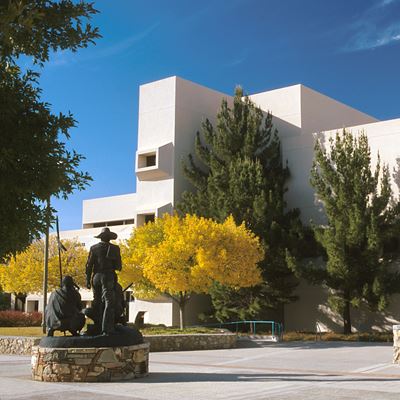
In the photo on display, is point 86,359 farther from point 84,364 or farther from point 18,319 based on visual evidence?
point 18,319

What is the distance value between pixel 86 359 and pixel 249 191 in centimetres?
2061

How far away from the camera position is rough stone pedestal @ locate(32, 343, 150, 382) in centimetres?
1223

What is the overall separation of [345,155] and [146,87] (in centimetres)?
1515

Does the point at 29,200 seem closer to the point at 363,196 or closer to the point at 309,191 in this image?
the point at 363,196

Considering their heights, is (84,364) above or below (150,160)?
below

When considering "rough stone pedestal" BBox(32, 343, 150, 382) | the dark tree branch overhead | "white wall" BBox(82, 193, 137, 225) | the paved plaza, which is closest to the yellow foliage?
the paved plaza

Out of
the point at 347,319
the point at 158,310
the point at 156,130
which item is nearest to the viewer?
the point at 347,319

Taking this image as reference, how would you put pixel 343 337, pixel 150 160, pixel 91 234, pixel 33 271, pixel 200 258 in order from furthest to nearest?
pixel 91 234 < pixel 150 160 < pixel 33 271 < pixel 343 337 < pixel 200 258

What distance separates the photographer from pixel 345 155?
1141 inches

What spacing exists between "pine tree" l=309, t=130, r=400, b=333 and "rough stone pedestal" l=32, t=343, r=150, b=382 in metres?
17.3

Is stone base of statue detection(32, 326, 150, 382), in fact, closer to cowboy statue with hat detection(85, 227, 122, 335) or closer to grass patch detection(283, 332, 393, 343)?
cowboy statue with hat detection(85, 227, 122, 335)

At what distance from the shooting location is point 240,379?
12.8 metres

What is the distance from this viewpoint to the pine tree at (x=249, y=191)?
30953mm

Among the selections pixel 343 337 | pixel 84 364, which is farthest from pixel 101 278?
pixel 343 337
